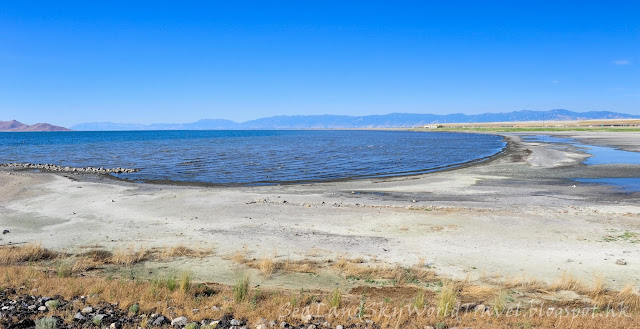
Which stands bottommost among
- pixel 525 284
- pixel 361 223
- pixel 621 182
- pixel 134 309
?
pixel 525 284

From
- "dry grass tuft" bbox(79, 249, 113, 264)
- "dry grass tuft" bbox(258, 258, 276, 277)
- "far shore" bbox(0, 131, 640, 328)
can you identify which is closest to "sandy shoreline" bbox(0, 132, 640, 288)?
"far shore" bbox(0, 131, 640, 328)

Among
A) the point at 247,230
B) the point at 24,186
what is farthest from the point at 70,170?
the point at 247,230

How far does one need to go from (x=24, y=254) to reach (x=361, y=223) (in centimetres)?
1293

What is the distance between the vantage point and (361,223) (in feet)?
62.1

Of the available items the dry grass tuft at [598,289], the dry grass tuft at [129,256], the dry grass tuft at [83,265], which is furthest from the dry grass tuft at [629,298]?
the dry grass tuft at [83,265]

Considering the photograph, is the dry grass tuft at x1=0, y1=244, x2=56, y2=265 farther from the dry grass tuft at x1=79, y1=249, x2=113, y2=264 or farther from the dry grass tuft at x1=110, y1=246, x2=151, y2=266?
the dry grass tuft at x1=110, y1=246, x2=151, y2=266

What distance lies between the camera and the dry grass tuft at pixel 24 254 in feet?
44.0

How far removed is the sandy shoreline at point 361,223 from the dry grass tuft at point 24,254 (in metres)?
1.08

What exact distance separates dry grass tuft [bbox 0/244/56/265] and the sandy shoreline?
1.08 metres

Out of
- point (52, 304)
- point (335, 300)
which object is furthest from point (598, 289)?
point (52, 304)

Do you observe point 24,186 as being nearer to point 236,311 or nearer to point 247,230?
point 247,230

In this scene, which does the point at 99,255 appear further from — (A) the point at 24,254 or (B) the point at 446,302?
(B) the point at 446,302

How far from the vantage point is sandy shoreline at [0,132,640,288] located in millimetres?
13531

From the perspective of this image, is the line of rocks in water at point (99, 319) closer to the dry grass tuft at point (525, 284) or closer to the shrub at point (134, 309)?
the shrub at point (134, 309)
